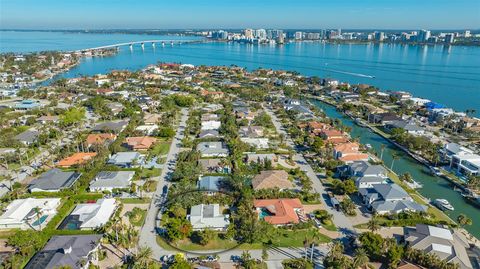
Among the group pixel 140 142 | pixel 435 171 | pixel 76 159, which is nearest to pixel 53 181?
pixel 76 159

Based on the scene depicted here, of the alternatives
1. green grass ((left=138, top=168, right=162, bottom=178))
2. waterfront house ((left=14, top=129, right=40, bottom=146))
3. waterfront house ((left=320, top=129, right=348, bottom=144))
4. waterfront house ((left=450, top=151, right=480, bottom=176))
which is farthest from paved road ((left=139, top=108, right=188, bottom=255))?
waterfront house ((left=450, top=151, right=480, bottom=176))

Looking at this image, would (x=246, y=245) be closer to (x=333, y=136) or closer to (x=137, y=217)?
(x=137, y=217)

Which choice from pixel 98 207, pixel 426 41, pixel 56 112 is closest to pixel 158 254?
pixel 98 207

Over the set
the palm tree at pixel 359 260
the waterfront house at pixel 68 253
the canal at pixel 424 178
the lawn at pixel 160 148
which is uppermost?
the palm tree at pixel 359 260

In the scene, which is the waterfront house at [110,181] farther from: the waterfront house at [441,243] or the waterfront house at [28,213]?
the waterfront house at [441,243]

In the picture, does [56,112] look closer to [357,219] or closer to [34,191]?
[34,191]

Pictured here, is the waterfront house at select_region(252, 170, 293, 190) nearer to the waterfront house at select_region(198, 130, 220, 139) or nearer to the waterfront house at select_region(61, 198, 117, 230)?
the waterfront house at select_region(61, 198, 117, 230)

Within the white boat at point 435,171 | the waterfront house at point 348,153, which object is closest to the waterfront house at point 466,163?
the white boat at point 435,171
